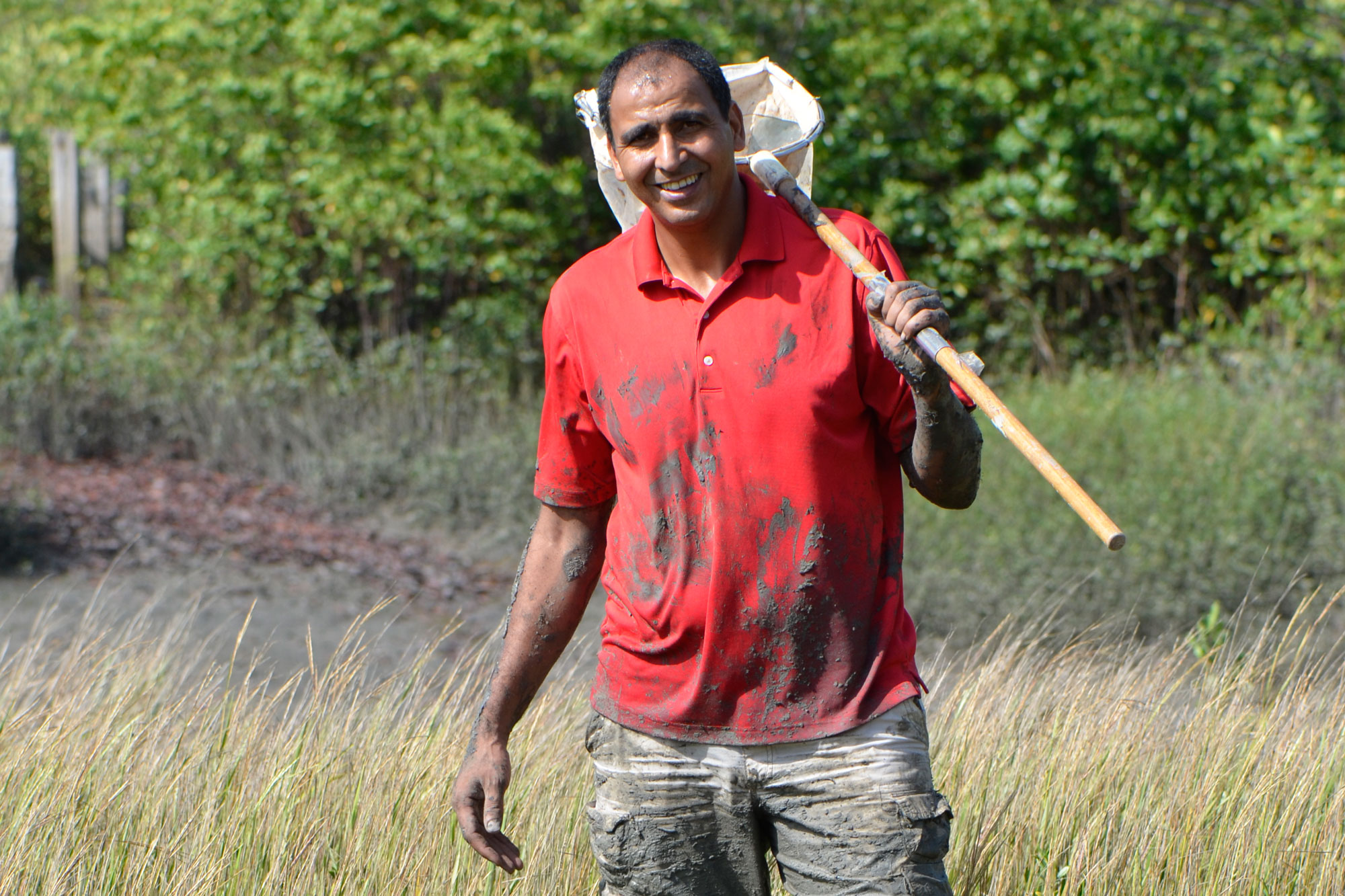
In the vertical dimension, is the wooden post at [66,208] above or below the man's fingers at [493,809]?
above

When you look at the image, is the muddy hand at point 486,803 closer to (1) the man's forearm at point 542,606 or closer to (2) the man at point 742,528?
(1) the man's forearm at point 542,606

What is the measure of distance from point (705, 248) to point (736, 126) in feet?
0.84

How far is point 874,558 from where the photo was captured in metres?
2.21

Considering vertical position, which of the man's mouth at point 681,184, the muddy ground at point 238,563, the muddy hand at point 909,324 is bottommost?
the muddy ground at point 238,563

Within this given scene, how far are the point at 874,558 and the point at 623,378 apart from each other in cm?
49

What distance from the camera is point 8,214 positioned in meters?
10.7

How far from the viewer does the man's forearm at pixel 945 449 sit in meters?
2.04

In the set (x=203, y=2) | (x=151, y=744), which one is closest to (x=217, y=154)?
(x=203, y=2)

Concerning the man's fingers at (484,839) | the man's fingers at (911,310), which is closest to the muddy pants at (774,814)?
the man's fingers at (484,839)

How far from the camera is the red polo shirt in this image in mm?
2148

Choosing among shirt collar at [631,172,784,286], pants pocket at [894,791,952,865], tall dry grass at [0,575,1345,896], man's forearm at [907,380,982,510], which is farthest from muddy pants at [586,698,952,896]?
tall dry grass at [0,575,1345,896]

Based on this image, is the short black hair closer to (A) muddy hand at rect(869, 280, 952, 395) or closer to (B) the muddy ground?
(A) muddy hand at rect(869, 280, 952, 395)

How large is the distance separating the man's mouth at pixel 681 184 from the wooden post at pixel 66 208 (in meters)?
9.88

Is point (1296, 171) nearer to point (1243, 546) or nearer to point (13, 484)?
point (1243, 546)
